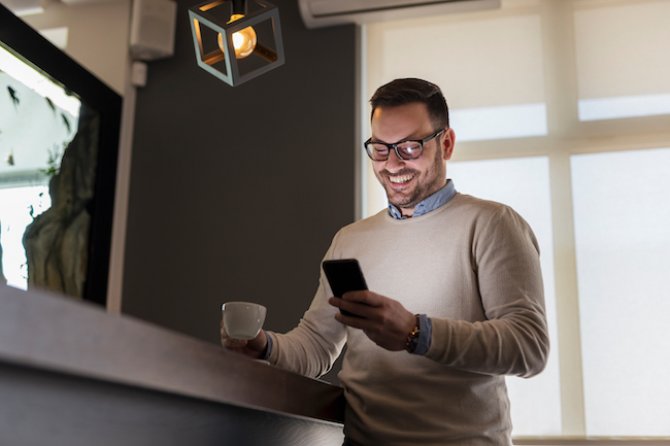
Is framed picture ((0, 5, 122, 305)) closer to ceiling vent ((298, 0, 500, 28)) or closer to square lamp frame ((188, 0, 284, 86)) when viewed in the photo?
ceiling vent ((298, 0, 500, 28))

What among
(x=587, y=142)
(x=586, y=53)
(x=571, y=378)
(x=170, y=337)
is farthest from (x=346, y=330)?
(x=586, y=53)

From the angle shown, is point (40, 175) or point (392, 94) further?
point (40, 175)

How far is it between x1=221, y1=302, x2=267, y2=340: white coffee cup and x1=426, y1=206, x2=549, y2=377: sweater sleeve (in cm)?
35

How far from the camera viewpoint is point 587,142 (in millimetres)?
3180

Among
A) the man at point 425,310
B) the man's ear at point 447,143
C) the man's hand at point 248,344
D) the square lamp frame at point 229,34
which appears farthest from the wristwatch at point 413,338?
the square lamp frame at point 229,34

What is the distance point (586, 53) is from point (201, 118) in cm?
166

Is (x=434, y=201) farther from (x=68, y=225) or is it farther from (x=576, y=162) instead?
(x=68, y=225)

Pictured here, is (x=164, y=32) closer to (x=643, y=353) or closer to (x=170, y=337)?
(x=643, y=353)

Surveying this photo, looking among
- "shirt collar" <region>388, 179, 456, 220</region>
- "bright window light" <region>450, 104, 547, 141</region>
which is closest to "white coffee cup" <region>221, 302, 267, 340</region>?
"shirt collar" <region>388, 179, 456, 220</region>

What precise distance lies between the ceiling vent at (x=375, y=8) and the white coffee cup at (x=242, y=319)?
6.85ft

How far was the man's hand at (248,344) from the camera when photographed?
159 centimetres

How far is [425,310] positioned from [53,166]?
213 cm

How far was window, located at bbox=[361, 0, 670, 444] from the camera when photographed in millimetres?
2914

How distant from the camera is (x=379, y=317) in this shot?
4.44 ft
